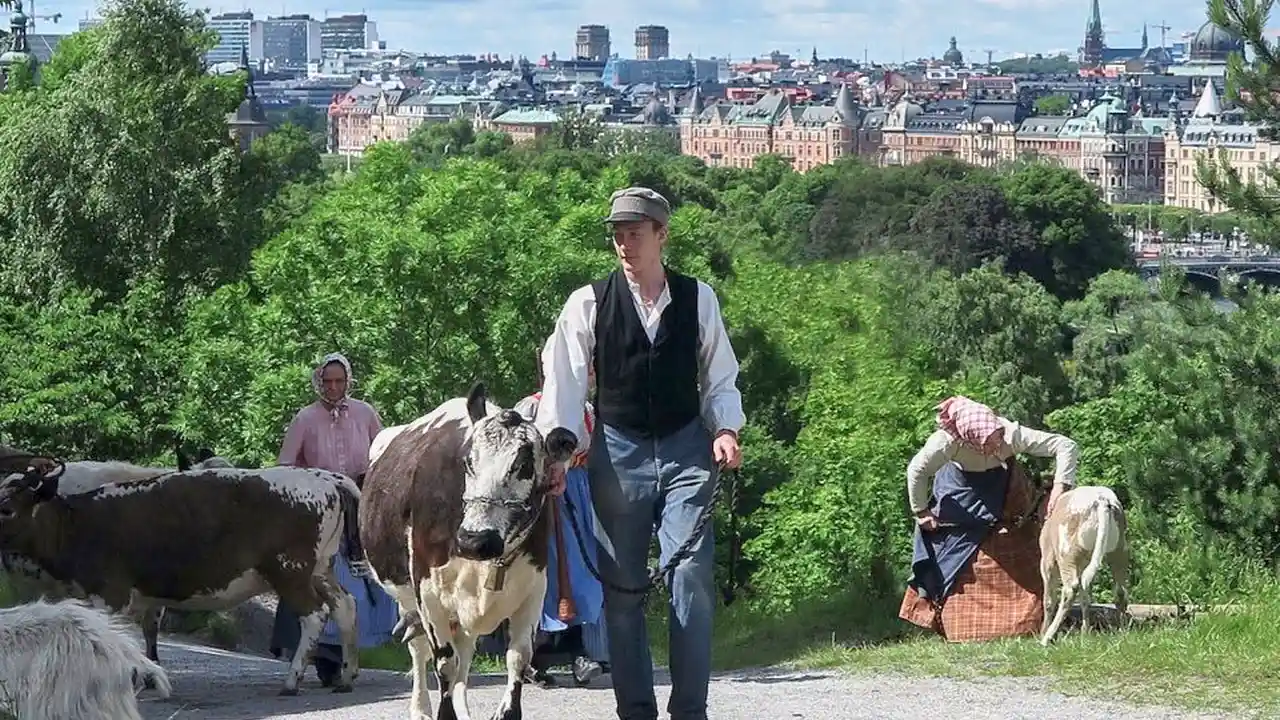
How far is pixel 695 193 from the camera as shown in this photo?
11525cm

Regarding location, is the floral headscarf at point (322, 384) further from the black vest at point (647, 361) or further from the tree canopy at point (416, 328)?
the tree canopy at point (416, 328)

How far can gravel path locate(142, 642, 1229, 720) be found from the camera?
31.7 feet

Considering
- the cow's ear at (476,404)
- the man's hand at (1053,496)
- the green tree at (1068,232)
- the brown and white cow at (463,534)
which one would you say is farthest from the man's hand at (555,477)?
the green tree at (1068,232)

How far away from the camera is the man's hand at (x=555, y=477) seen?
332 inches

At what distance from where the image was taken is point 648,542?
27.8ft

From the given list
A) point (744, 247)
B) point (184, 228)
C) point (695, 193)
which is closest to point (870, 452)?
point (184, 228)

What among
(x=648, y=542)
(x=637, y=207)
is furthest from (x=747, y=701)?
(x=637, y=207)

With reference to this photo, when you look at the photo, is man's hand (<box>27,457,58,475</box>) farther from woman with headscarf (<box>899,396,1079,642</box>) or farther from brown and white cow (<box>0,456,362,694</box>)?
woman with headscarf (<box>899,396,1079,642</box>)

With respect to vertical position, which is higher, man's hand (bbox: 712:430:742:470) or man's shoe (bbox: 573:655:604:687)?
man's hand (bbox: 712:430:742:470)

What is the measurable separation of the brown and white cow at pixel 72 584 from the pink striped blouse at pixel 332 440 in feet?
1.23

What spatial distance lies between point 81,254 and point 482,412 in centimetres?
3329

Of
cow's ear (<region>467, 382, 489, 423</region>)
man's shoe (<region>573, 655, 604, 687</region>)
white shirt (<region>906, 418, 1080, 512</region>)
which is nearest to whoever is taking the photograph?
cow's ear (<region>467, 382, 489, 423</region>)

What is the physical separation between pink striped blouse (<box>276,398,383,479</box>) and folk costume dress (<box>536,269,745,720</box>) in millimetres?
3740

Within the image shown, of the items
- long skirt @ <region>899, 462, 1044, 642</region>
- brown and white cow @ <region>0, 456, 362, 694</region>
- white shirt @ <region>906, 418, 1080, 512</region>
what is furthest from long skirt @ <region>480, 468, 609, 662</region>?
long skirt @ <region>899, 462, 1044, 642</region>
